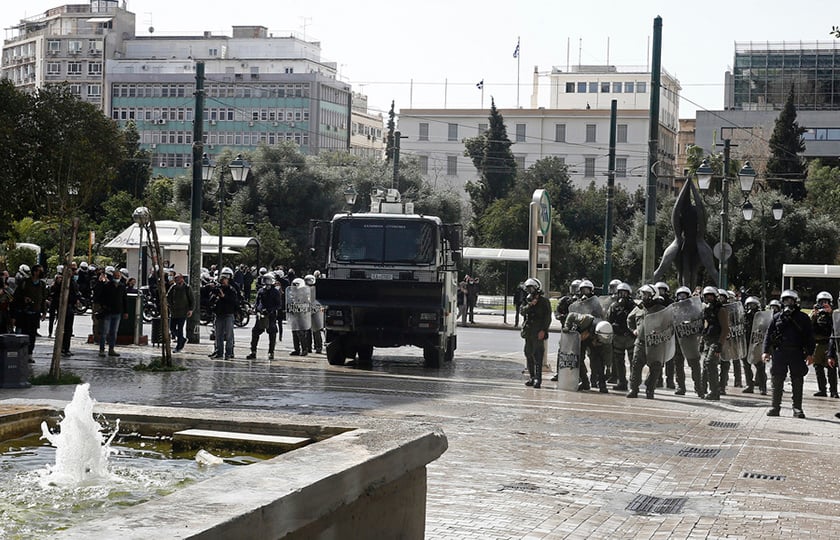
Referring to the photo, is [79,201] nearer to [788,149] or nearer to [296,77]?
[788,149]

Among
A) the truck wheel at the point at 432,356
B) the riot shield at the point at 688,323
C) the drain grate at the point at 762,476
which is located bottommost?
the drain grate at the point at 762,476

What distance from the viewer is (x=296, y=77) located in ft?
433

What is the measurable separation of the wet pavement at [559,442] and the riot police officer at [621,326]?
2.83 feet

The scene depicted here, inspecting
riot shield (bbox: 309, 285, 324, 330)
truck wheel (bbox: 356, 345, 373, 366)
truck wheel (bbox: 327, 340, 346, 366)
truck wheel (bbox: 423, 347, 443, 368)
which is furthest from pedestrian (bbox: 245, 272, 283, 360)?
truck wheel (bbox: 423, 347, 443, 368)

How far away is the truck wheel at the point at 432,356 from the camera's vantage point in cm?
2469

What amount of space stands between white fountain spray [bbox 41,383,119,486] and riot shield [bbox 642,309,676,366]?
14290 millimetres

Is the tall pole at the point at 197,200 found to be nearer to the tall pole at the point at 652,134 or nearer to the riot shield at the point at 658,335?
the tall pole at the point at 652,134

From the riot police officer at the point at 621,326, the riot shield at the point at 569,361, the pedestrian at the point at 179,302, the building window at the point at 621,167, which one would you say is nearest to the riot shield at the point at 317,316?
the pedestrian at the point at 179,302

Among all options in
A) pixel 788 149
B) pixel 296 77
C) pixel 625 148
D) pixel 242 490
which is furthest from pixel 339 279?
pixel 296 77

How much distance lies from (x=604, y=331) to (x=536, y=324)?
1.25m

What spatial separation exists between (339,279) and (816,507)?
14702mm

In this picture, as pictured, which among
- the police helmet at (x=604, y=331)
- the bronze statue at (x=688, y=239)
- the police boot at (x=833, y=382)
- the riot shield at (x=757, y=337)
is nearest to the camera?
the police helmet at (x=604, y=331)

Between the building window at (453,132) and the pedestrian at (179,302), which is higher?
the building window at (453,132)

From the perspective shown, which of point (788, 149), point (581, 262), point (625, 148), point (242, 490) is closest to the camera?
point (242, 490)
